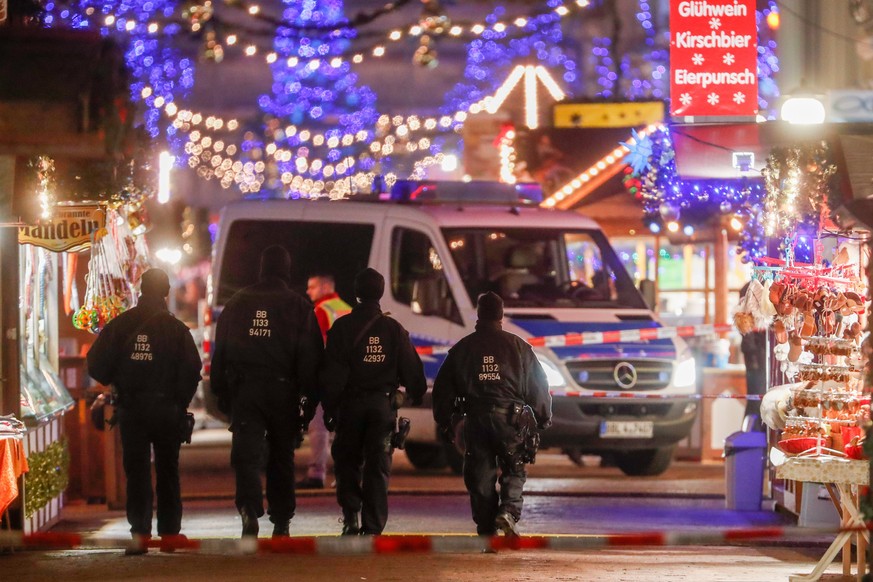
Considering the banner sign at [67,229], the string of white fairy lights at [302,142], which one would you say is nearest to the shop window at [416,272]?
the banner sign at [67,229]

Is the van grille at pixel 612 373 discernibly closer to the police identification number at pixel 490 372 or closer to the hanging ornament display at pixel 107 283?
the hanging ornament display at pixel 107 283

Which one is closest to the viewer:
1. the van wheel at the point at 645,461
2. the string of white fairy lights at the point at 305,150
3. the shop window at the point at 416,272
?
the shop window at the point at 416,272

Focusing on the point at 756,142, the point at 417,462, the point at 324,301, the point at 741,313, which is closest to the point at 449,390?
the point at 741,313

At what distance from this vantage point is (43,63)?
23.5 feet

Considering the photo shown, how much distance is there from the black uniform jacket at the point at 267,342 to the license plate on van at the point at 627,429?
5.08 m

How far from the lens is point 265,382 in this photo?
10.5 m

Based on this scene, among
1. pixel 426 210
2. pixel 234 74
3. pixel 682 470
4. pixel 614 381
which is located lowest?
pixel 682 470

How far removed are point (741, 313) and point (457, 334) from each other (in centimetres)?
410

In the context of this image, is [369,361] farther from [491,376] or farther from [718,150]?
[718,150]

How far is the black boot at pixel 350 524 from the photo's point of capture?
10.7 meters

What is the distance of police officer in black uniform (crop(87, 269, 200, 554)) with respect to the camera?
10383 mm

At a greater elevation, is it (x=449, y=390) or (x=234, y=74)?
(x=234, y=74)

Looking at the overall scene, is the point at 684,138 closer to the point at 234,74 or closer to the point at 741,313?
the point at 741,313

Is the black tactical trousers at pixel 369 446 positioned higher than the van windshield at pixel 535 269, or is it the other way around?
the van windshield at pixel 535 269
